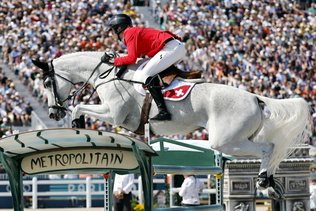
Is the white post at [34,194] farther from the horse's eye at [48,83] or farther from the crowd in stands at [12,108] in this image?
the horse's eye at [48,83]

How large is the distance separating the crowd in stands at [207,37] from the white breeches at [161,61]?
17427mm

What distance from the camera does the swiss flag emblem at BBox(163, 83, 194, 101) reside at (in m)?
14.6

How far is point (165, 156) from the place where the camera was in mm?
14273

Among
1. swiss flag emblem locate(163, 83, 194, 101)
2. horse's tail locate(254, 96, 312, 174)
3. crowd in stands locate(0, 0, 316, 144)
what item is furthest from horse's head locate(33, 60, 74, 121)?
crowd in stands locate(0, 0, 316, 144)

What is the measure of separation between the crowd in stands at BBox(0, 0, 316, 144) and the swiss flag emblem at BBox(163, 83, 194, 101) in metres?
17.8

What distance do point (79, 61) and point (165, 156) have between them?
195 cm

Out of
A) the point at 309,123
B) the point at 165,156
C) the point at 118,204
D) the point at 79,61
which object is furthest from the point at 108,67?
the point at 118,204

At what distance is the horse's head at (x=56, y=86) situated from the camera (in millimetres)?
15438

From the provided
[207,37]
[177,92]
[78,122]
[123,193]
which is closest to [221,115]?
[177,92]

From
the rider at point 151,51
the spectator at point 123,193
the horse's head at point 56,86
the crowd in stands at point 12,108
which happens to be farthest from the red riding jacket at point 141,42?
the crowd in stands at point 12,108

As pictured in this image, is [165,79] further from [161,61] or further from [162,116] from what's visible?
[162,116]

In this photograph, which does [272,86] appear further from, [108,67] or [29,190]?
[108,67]

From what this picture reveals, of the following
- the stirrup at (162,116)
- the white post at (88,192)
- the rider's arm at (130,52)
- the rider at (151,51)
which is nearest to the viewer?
the stirrup at (162,116)

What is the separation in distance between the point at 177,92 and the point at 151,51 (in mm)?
713
